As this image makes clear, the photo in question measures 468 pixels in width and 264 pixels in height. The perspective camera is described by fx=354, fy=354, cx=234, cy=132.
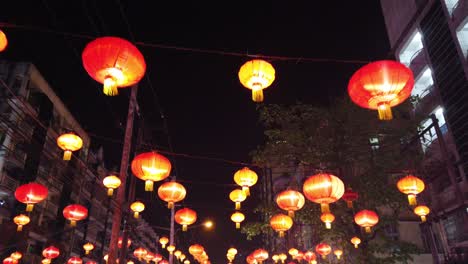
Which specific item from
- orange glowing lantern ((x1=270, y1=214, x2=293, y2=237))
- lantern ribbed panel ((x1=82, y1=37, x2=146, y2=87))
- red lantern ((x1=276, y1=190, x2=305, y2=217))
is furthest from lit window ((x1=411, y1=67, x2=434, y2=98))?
lantern ribbed panel ((x1=82, y1=37, x2=146, y2=87))

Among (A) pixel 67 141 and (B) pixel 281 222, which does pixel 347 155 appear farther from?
(A) pixel 67 141

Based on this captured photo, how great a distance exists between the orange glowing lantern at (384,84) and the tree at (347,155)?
7166mm

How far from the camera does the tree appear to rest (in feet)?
44.0

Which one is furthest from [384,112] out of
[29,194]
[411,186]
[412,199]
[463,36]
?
[463,36]

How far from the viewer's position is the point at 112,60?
19.0ft

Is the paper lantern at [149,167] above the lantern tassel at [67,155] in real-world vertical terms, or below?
below

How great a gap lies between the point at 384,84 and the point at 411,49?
86.9 feet

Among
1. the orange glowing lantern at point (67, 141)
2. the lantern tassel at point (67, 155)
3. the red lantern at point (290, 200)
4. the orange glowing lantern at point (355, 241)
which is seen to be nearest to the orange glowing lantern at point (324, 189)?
the red lantern at point (290, 200)

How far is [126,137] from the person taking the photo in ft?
→ 38.8

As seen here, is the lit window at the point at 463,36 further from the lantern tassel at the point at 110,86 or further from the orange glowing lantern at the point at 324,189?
the lantern tassel at the point at 110,86

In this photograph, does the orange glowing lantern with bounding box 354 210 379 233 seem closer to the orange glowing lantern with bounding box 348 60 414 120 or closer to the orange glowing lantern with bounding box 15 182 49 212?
the orange glowing lantern with bounding box 348 60 414 120

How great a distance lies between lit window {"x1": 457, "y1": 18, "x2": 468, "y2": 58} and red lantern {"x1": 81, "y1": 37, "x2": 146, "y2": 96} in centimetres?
2198

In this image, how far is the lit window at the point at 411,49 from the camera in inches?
1104

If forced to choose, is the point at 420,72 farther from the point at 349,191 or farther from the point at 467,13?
the point at 349,191
